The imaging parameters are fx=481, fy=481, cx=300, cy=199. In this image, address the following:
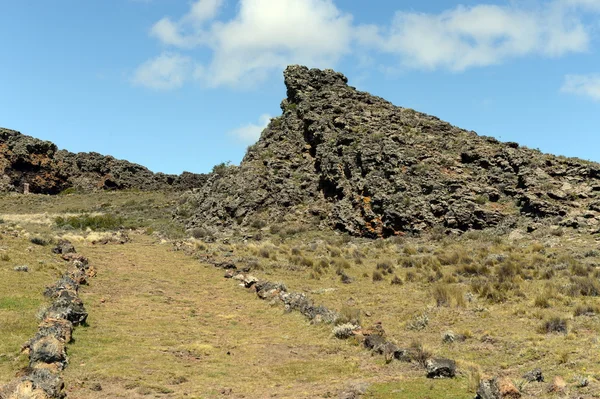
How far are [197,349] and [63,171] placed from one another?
81599 mm

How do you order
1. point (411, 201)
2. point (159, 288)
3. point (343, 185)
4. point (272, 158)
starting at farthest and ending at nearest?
point (272, 158) < point (343, 185) < point (411, 201) < point (159, 288)

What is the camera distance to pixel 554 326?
1383cm

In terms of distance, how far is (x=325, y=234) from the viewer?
3762cm

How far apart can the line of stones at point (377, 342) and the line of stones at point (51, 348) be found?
7416 millimetres

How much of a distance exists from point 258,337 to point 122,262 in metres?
15.2

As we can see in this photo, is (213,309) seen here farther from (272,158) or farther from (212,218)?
(272,158)

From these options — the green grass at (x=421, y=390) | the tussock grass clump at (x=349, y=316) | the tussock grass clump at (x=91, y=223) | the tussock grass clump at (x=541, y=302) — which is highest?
the tussock grass clump at (x=541, y=302)

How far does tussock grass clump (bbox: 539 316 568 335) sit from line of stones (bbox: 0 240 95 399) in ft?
40.9

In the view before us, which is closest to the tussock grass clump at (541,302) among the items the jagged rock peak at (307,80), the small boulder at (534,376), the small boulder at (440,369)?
the small boulder at (534,376)

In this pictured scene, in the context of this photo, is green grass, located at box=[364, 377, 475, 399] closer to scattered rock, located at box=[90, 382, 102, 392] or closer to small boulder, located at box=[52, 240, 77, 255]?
scattered rock, located at box=[90, 382, 102, 392]

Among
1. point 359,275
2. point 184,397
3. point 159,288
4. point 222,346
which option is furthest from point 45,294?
point 359,275

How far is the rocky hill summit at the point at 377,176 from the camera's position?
3550 centimetres

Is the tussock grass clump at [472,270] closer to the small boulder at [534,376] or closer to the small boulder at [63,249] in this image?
the small boulder at [534,376]

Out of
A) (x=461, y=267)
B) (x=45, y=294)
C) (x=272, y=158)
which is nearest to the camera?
(x=45, y=294)
